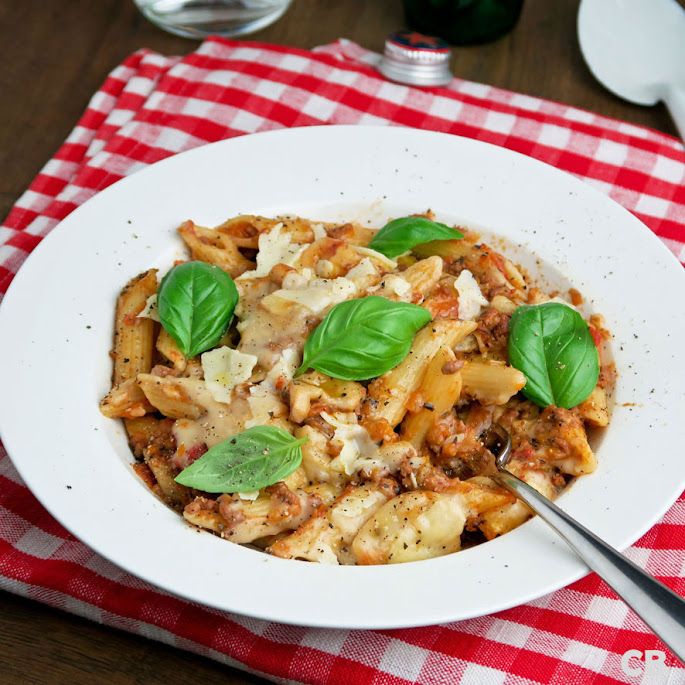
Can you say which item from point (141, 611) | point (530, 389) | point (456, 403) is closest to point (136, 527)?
point (141, 611)

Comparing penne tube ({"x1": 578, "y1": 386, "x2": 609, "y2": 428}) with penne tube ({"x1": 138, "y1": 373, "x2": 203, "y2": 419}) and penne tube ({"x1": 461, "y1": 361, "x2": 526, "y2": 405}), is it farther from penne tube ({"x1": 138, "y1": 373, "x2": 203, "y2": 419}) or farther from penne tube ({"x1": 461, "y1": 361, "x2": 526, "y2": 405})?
penne tube ({"x1": 138, "y1": 373, "x2": 203, "y2": 419})

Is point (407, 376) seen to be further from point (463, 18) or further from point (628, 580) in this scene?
point (463, 18)

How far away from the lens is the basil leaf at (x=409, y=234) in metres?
2.80

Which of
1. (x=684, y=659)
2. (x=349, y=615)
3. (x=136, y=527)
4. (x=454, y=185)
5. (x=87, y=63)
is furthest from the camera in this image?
(x=87, y=63)

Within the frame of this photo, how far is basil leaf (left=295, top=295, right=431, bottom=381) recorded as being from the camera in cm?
235

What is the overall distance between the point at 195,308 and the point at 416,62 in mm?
2047

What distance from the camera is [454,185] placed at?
3.16 meters

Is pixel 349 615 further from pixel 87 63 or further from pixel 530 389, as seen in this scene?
pixel 87 63

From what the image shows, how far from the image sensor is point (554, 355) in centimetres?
A: 247

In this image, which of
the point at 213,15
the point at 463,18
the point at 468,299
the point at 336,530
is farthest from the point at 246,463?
the point at 213,15

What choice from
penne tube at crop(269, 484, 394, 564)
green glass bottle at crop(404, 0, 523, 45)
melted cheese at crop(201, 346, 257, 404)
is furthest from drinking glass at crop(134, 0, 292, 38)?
penne tube at crop(269, 484, 394, 564)

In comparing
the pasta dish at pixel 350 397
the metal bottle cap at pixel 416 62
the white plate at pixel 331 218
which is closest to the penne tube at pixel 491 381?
the pasta dish at pixel 350 397

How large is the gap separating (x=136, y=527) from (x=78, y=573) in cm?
32

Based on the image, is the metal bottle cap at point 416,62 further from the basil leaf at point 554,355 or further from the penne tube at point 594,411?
the penne tube at point 594,411
